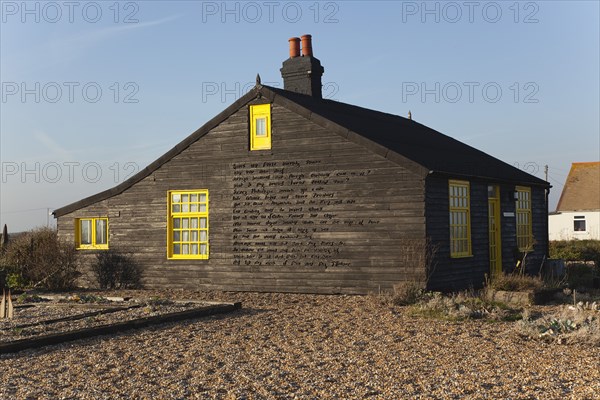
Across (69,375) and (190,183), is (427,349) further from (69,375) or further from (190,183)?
(190,183)

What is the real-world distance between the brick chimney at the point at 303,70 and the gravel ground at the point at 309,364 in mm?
10637

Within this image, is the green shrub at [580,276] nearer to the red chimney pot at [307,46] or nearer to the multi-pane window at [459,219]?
the multi-pane window at [459,219]

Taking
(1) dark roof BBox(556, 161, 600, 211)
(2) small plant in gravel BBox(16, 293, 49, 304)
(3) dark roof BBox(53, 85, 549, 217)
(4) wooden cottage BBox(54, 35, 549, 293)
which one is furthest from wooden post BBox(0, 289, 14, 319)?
(1) dark roof BBox(556, 161, 600, 211)

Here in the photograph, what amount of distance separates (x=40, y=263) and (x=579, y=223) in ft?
113

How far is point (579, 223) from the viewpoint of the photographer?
4612 centimetres

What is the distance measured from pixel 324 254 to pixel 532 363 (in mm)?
9226

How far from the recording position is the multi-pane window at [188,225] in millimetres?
20141

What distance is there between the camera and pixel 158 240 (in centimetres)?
2064

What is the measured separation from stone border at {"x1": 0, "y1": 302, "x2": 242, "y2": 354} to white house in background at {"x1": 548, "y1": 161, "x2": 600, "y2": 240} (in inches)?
1350

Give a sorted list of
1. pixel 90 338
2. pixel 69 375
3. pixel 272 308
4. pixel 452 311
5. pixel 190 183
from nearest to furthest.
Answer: pixel 69 375
pixel 90 338
pixel 452 311
pixel 272 308
pixel 190 183

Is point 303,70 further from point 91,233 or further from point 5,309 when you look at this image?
point 5,309

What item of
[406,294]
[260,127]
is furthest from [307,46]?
[406,294]

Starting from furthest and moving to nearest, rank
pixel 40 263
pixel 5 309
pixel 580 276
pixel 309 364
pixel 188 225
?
pixel 580 276
pixel 40 263
pixel 188 225
pixel 5 309
pixel 309 364

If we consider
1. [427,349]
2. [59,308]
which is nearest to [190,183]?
[59,308]
